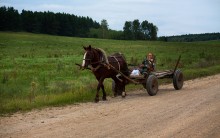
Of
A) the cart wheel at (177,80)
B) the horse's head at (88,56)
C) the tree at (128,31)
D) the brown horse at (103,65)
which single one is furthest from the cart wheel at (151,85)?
the tree at (128,31)

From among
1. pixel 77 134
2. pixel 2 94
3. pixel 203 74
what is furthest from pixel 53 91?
pixel 203 74

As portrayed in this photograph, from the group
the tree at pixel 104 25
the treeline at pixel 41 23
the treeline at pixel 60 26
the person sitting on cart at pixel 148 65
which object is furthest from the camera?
the tree at pixel 104 25

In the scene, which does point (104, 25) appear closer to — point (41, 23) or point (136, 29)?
point (136, 29)

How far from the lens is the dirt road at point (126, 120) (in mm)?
8766

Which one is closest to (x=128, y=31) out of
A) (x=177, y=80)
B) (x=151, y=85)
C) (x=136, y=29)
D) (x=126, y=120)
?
(x=136, y=29)

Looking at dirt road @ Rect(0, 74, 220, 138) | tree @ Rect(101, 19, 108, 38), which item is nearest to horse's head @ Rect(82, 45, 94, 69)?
dirt road @ Rect(0, 74, 220, 138)

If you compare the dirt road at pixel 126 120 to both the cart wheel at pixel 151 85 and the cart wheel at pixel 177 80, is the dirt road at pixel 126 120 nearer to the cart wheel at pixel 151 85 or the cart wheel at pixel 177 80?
the cart wheel at pixel 151 85

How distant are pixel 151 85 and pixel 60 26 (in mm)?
113301

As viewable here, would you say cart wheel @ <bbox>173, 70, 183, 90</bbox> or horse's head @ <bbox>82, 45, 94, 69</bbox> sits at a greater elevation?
horse's head @ <bbox>82, 45, 94, 69</bbox>

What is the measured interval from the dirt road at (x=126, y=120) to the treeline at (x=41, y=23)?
322 feet

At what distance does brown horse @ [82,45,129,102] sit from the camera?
13852 mm

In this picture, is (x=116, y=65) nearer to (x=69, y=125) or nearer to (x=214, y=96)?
(x=214, y=96)

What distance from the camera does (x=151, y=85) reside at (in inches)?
593

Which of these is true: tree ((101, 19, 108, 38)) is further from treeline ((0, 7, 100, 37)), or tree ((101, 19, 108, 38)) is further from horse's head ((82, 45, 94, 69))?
horse's head ((82, 45, 94, 69))
